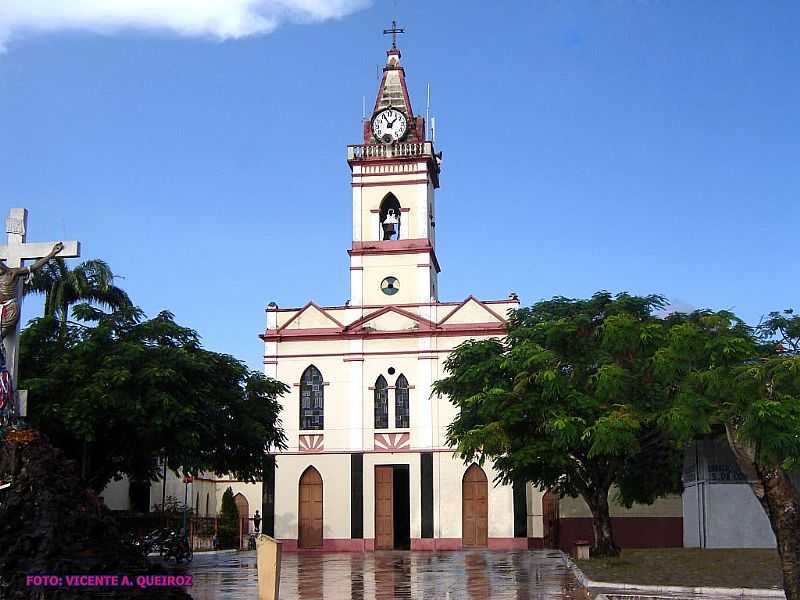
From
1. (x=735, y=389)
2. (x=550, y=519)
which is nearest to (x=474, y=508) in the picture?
(x=550, y=519)

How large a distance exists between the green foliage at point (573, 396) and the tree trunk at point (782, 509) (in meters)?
6.06

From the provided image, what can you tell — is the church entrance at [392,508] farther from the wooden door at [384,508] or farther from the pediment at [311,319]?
the pediment at [311,319]

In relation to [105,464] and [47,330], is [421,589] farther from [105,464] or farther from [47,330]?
[47,330]

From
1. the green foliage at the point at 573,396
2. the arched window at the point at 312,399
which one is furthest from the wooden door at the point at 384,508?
the green foliage at the point at 573,396

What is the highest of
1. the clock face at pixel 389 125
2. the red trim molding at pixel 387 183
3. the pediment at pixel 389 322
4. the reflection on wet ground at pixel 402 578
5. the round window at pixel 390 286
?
the clock face at pixel 389 125

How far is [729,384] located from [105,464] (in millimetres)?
16488

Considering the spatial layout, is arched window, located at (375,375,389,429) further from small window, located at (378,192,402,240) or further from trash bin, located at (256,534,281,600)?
trash bin, located at (256,534,281,600)

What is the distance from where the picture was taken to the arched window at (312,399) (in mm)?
39906

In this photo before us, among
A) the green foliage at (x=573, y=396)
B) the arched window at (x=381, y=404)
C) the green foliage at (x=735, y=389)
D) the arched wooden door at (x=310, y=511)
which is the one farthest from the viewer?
the arched window at (x=381, y=404)

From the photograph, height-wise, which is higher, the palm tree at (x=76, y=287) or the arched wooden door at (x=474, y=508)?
the palm tree at (x=76, y=287)

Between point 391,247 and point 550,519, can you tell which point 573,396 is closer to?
point 550,519

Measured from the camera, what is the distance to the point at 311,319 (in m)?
40.6

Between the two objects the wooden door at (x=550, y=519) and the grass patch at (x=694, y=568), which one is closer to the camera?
the grass patch at (x=694, y=568)

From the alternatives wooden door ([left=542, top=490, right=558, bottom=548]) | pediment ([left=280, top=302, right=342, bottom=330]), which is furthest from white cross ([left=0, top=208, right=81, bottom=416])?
wooden door ([left=542, top=490, right=558, bottom=548])
